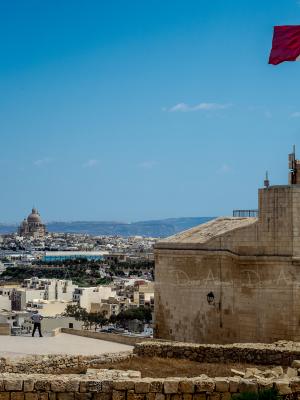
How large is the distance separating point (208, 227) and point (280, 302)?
10.6 feet

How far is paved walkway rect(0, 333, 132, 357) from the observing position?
1498cm

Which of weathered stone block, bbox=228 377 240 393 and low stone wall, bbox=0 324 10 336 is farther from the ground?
weathered stone block, bbox=228 377 240 393

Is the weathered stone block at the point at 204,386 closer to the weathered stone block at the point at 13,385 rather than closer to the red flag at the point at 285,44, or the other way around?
the weathered stone block at the point at 13,385

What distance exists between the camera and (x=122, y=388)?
840 centimetres

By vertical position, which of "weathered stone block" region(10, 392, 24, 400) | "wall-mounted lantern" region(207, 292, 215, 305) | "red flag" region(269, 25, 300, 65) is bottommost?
"weathered stone block" region(10, 392, 24, 400)

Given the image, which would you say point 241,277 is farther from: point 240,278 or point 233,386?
point 233,386

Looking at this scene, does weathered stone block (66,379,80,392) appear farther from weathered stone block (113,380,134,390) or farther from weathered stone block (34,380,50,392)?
weathered stone block (113,380,134,390)

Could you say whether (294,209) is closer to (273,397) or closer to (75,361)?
(75,361)

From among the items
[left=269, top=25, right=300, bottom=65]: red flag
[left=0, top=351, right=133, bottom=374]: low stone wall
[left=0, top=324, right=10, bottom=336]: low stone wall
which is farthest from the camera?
[left=0, top=324, right=10, bottom=336]: low stone wall

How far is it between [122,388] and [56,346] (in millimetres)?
7823

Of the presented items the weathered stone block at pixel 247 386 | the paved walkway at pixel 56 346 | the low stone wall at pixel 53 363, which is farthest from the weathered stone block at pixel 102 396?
the paved walkway at pixel 56 346

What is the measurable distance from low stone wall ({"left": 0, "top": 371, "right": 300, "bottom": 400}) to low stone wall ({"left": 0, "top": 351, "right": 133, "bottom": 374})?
2606 mm

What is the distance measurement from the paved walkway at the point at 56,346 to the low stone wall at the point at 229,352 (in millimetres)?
2947

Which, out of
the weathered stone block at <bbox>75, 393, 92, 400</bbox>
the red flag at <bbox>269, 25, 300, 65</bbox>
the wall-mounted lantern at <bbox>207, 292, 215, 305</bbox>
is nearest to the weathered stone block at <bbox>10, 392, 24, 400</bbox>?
the weathered stone block at <bbox>75, 393, 92, 400</bbox>
